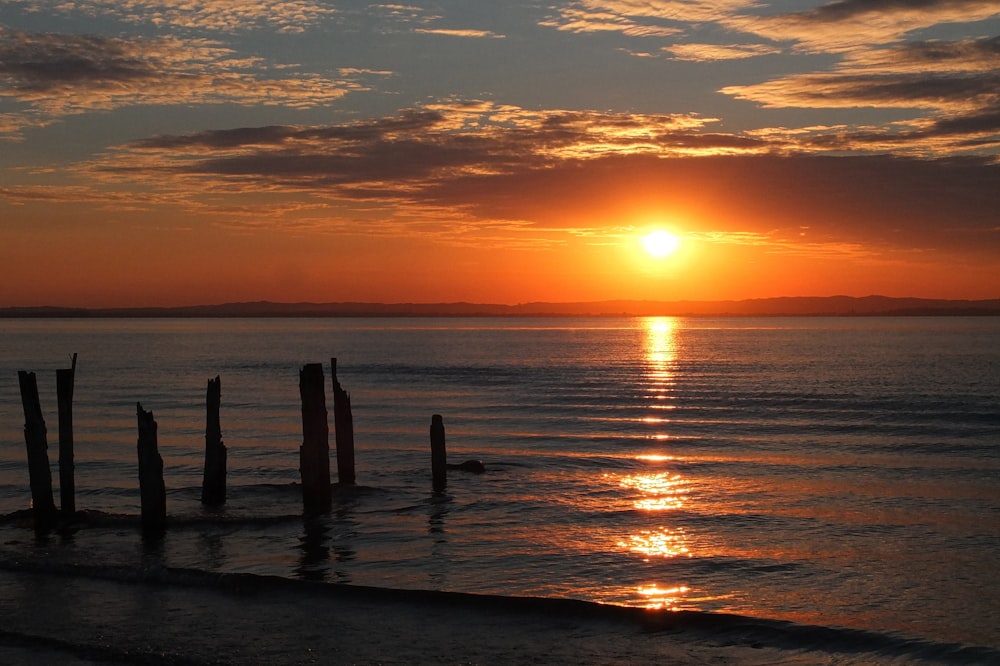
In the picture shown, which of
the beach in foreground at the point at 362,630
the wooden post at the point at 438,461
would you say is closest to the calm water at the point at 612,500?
the wooden post at the point at 438,461

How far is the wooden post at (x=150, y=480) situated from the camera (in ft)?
59.3

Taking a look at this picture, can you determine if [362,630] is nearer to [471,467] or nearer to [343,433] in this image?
[343,433]

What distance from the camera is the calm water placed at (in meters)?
15.4

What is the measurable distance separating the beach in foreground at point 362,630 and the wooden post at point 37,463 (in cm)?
401

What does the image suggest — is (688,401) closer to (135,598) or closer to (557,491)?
(557,491)

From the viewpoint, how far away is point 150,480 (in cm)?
1830

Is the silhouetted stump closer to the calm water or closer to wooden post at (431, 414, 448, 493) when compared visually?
the calm water

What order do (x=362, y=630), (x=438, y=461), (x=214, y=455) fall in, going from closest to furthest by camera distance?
(x=362, y=630), (x=214, y=455), (x=438, y=461)

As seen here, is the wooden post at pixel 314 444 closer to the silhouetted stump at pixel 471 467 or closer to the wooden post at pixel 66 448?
the wooden post at pixel 66 448

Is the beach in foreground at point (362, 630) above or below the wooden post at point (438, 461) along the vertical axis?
below

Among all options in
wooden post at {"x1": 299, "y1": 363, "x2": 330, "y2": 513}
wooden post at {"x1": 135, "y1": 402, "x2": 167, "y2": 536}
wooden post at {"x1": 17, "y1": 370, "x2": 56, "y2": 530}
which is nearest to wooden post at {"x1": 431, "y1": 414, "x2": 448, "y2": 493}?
wooden post at {"x1": 299, "y1": 363, "x2": 330, "y2": 513}

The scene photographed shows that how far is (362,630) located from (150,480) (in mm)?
7293

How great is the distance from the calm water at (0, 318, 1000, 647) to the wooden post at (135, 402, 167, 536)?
540 millimetres

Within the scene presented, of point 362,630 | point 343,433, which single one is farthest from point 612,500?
point 362,630
